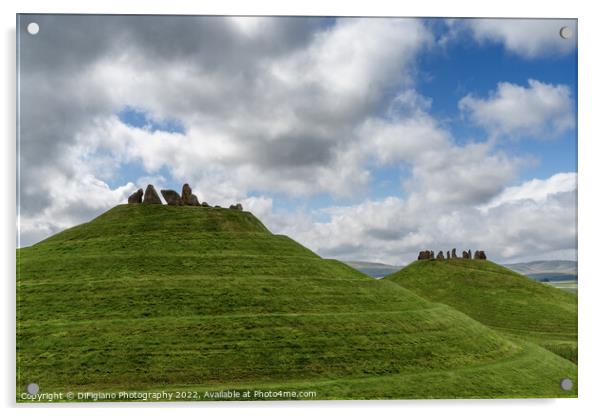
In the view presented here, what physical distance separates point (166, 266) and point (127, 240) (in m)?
6.62

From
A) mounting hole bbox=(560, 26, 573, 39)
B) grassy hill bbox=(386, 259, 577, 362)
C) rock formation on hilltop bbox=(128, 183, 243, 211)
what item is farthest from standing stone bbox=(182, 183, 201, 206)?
grassy hill bbox=(386, 259, 577, 362)

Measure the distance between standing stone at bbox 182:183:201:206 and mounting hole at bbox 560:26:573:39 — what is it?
118 feet

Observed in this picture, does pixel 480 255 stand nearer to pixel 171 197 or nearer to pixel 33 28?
pixel 171 197

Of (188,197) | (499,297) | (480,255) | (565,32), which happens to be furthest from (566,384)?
(480,255)

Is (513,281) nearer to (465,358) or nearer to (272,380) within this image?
(465,358)

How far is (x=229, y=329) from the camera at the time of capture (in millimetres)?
30328

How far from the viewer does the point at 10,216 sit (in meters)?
24.1

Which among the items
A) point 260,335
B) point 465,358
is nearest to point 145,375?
point 260,335

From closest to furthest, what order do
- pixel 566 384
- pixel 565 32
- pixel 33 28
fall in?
pixel 33 28 < pixel 565 32 < pixel 566 384

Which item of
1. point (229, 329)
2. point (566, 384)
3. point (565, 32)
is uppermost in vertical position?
point (565, 32)

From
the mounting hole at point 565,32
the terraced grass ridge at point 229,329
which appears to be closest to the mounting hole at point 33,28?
the terraced grass ridge at point 229,329

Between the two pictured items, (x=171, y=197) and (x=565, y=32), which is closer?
(x=565, y=32)

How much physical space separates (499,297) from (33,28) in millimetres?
79367

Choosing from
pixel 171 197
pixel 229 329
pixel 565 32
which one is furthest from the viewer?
pixel 171 197
